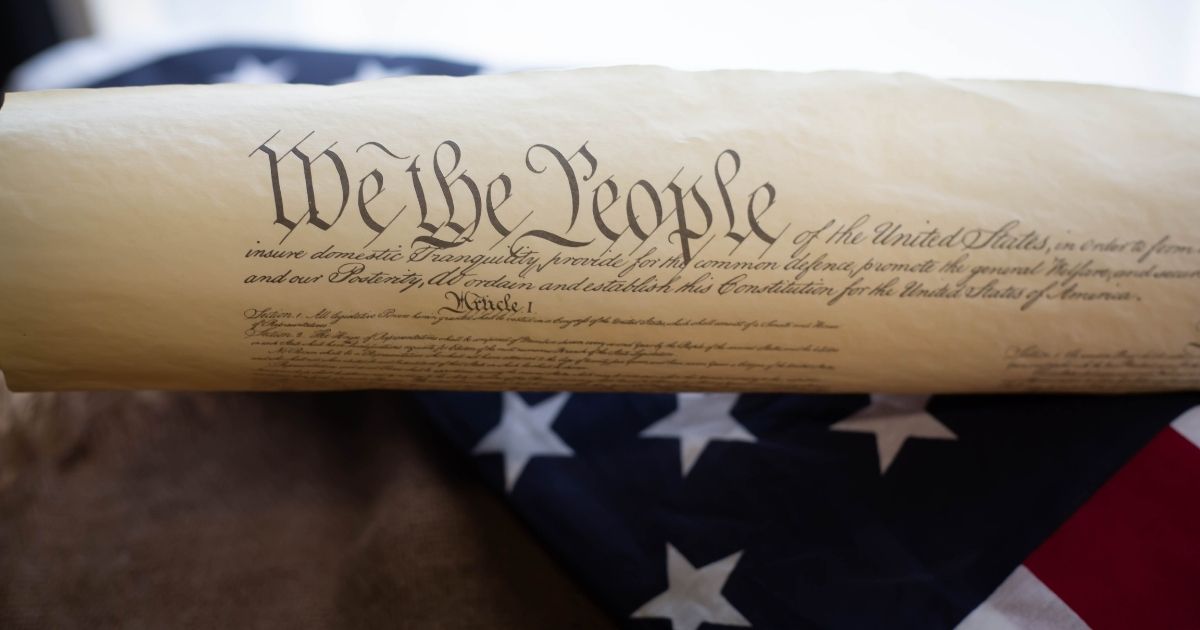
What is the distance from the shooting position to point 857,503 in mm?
368

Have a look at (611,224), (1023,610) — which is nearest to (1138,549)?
(1023,610)

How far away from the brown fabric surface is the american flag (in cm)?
3

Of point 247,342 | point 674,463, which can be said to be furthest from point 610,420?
point 247,342

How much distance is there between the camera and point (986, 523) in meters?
0.35

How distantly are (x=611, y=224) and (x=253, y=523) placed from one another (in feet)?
0.73

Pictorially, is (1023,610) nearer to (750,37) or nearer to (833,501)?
(833,501)

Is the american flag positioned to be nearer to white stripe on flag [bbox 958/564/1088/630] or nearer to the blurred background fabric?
white stripe on flag [bbox 958/564/1088/630]

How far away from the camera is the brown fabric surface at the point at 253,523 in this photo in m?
0.35

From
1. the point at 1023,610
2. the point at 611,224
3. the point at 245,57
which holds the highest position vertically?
the point at 245,57

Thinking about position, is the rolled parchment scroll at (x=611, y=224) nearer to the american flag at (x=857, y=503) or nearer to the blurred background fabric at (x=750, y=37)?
the american flag at (x=857, y=503)

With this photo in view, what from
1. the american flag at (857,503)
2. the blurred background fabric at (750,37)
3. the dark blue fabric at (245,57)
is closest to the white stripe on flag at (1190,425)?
the american flag at (857,503)

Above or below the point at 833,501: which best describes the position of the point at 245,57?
above

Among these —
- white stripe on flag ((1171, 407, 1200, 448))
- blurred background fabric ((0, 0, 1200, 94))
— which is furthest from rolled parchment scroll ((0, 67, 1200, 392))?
blurred background fabric ((0, 0, 1200, 94))

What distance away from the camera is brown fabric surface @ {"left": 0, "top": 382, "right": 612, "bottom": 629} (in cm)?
35
